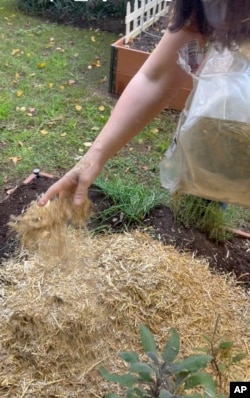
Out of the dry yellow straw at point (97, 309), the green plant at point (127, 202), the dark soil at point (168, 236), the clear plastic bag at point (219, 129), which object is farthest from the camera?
the green plant at point (127, 202)

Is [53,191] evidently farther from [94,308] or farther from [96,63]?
[96,63]

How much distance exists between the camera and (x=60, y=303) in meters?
2.05

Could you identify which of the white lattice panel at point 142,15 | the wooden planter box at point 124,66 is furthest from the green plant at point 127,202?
the white lattice panel at point 142,15

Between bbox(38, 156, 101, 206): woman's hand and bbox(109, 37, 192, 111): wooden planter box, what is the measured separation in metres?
2.43

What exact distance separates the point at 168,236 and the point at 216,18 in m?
1.41

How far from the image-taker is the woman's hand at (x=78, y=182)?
5.29 feet

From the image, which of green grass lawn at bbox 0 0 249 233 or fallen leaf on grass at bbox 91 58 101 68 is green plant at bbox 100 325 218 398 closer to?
green grass lawn at bbox 0 0 249 233

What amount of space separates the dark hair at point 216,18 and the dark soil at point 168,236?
1327mm

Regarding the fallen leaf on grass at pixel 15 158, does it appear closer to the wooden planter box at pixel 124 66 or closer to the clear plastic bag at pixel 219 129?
the wooden planter box at pixel 124 66

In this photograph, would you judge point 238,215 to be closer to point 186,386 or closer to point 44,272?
point 44,272

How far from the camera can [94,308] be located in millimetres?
2066

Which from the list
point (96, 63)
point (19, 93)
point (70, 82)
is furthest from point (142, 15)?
point (19, 93)

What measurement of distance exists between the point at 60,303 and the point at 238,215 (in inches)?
53.4

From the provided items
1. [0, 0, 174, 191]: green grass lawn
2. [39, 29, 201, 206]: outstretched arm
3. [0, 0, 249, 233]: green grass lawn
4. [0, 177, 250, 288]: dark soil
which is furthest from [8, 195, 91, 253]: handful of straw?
[0, 0, 174, 191]: green grass lawn
